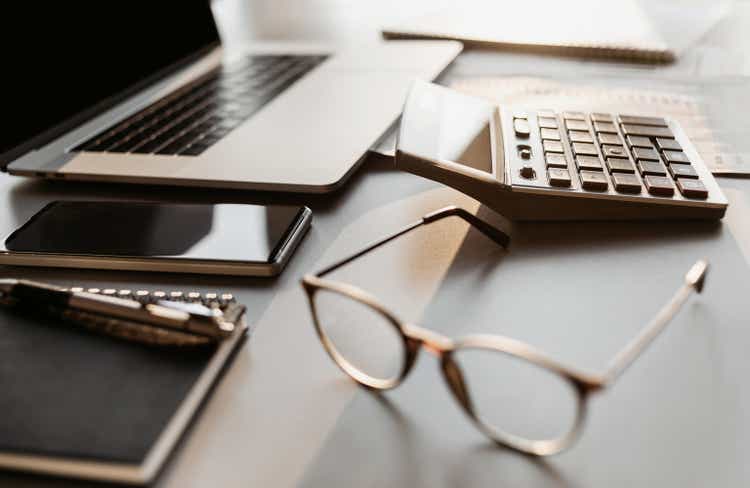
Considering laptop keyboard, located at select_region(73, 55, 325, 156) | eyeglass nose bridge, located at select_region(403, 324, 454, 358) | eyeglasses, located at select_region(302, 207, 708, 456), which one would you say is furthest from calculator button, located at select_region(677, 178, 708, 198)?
laptop keyboard, located at select_region(73, 55, 325, 156)

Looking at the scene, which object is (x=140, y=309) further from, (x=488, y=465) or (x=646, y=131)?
(x=646, y=131)

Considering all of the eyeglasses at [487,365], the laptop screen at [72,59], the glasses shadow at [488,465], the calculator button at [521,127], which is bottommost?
the glasses shadow at [488,465]

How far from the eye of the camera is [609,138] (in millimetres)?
554

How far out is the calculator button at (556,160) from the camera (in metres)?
0.51

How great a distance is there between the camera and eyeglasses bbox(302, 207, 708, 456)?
1.00ft

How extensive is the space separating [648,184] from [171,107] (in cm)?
55

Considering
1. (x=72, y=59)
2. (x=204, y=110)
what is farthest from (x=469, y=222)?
(x=72, y=59)

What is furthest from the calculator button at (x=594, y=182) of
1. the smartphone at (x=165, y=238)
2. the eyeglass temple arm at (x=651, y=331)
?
the smartphone at (x=165, y=238)

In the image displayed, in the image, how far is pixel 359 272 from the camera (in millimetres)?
474

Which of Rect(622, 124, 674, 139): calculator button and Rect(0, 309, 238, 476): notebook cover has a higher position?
Rect(622, 124, 674, 139): calculator button

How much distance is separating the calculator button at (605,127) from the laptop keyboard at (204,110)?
372mm

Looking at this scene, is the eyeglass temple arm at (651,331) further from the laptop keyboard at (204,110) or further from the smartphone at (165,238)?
the laptop keyboard at (204,110)

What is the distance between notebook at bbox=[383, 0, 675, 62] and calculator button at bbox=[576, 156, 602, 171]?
0.45 m

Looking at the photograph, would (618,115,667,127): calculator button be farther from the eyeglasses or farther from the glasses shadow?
the glasses shadow
